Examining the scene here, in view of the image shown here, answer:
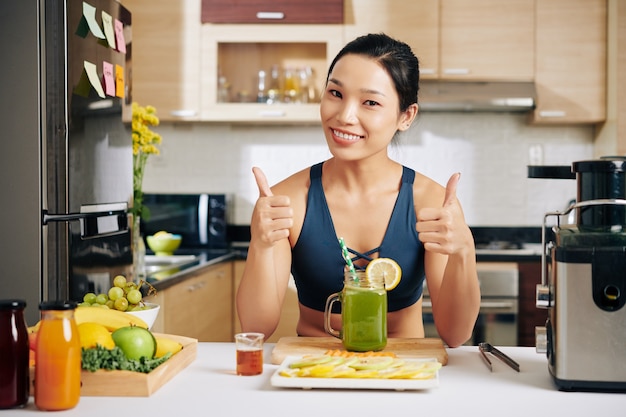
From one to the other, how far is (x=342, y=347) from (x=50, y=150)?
1.30m

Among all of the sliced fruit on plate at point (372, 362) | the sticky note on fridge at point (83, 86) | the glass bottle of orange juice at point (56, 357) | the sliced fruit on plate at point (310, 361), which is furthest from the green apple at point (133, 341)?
the sticky note on fridge at point (83, 86)

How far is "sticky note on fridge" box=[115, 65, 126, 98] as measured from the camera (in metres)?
2.97

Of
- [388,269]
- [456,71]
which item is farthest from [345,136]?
[456,71]

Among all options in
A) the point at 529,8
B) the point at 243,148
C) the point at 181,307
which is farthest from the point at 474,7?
the point at 181,307

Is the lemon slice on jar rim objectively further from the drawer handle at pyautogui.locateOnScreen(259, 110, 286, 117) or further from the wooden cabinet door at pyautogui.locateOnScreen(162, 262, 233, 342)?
the drawer handle at pyautogui.locateOnScreen(259, 110, 286, 117)

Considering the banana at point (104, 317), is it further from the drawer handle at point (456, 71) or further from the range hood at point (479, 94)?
the drawer handle at point (456, 71)

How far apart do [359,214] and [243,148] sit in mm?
2698

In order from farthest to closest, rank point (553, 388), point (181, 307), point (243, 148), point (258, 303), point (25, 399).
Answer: point (243, 148), point (181, 307), point (258, 303), point (553, 388), point (25, 399)

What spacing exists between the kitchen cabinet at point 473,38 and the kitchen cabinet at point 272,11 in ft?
1.28

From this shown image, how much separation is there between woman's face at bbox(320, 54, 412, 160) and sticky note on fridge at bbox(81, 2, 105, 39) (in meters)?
1.11

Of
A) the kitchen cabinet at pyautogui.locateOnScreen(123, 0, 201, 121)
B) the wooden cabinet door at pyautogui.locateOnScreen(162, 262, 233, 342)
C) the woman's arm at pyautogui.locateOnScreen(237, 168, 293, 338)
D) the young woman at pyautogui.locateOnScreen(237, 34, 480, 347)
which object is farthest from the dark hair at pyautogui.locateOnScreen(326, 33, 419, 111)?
the kitchen cabinet at pyautogui.locateOnScreen(123, 0, 201, 121)

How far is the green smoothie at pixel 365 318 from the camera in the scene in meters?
1.59

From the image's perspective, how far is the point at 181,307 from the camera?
3.50 metres

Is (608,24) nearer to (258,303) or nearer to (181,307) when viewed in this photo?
(181,307)
